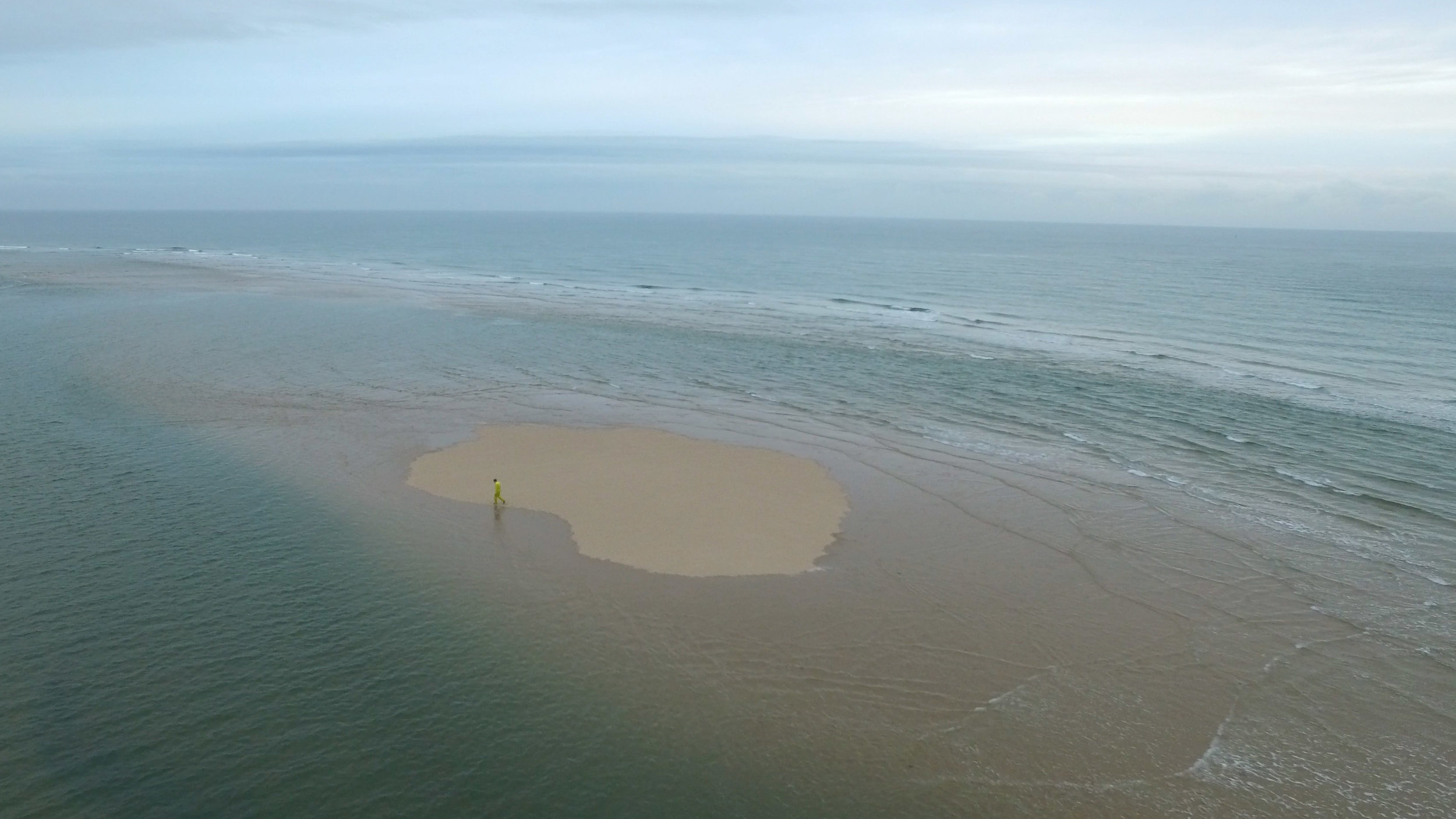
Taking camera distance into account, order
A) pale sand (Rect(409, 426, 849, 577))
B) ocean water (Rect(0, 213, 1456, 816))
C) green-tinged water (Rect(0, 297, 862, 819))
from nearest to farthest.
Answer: green-tinged water (Rect(0, 297, 862, 819)), ocean water (Rect(0, 213, 1456, 816)), pale sand (Rect(409, 426, 849, 577))

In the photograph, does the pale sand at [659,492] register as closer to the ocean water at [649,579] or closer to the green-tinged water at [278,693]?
the ocean water at [649,579]

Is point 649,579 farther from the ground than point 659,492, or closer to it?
closer to it

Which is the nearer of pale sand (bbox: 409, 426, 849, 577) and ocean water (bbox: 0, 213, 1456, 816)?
ocean water (bbox: 0, 213, 1456, 816)

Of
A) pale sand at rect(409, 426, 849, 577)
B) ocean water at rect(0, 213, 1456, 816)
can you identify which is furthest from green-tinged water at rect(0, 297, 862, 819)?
pale sand at rect(409, 426, 849, 577)

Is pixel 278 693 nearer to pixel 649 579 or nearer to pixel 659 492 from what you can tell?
pixel 649 579

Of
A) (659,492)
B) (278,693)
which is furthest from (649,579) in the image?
(278,693)

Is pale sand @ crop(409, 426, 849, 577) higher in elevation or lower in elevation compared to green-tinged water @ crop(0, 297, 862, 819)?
higher

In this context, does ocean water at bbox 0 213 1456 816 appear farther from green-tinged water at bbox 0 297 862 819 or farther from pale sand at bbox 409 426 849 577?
pale sand at bbox 409 426 849 577
